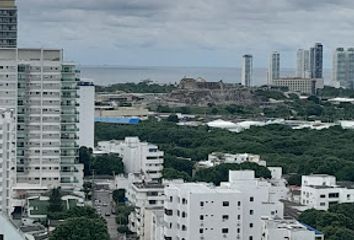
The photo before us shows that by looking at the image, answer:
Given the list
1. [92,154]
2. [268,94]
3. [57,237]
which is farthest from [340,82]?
[57,237]

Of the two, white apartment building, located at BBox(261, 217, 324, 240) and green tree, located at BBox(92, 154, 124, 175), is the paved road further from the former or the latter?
white apartment building, located at BBox(261, 217, 324, 240)

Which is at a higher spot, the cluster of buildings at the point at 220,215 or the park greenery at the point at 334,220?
the cluster of buildings at the point at 220,215

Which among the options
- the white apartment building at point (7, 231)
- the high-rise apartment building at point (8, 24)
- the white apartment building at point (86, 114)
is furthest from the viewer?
the white apartment building at point (86, 114)

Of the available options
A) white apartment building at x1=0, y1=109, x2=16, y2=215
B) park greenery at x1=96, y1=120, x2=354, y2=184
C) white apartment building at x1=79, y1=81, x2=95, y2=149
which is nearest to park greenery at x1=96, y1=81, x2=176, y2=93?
park greenery at x1=96, y1=120, x2=354, y2=184

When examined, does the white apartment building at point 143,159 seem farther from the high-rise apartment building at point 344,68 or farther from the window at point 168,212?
the high-rise apartment building at point 344,68

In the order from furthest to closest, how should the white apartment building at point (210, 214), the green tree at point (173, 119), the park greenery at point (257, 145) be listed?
the green tree at point (173, 119)
the park greenery at point (257, 145)
the white apartment building at point (210, 214)

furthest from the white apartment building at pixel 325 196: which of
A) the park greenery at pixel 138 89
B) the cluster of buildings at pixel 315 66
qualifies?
the cluster of buildings at pixel 315 66

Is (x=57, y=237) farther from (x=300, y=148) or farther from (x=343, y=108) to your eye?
(x=343, y=108)
